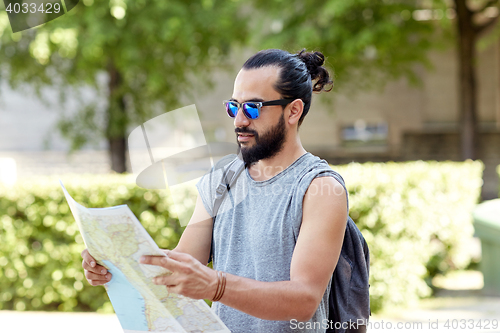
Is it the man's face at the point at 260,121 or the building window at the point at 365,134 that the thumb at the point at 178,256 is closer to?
the man's face at the point at 260,121

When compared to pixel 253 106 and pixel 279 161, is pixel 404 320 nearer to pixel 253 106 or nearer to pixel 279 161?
pixel 279 161

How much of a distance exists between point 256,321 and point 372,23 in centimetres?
747

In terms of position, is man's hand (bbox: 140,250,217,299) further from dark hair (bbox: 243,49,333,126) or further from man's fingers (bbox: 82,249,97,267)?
dark hair (bbox: 243,49,333,126)

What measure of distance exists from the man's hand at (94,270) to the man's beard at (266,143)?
1.74 feet

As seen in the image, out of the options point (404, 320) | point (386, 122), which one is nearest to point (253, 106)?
point (404, 320)

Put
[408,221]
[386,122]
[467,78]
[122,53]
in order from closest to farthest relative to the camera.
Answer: [408,221] < [122,53] < [467,78] < [386,122]

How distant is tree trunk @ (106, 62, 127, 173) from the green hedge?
414cm

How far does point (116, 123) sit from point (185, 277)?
846 centimetres

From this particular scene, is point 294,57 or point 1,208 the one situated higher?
point 294,57

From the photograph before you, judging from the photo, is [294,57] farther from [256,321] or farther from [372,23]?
[372,23]

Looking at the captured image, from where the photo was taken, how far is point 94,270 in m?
1.44

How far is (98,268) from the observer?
144 centimetres

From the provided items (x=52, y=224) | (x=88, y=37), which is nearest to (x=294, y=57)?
(x=52, y=224)

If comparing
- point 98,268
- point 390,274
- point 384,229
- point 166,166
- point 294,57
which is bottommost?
point 390,274
